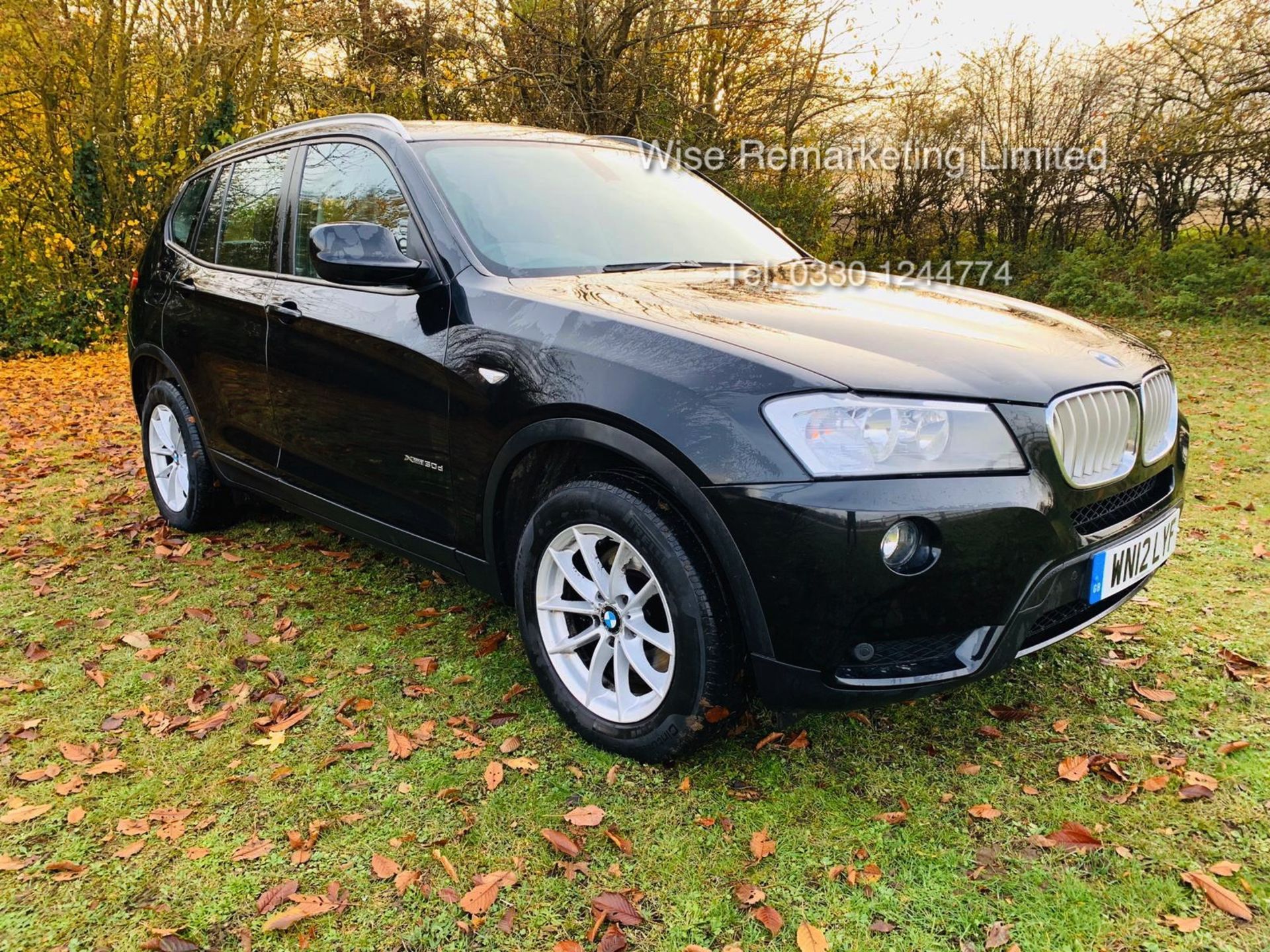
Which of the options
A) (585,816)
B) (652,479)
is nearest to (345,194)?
(652,479)

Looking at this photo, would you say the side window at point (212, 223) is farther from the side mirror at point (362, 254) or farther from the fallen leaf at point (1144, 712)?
the fallen leaf at point (1144, 712)

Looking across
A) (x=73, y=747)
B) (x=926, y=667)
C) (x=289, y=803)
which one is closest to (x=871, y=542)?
(x=926, y=667)

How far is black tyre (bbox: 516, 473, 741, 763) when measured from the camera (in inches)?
89.4

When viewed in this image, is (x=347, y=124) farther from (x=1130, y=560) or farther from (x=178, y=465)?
(x=1130, y=560)

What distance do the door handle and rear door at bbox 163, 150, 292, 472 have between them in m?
0.08

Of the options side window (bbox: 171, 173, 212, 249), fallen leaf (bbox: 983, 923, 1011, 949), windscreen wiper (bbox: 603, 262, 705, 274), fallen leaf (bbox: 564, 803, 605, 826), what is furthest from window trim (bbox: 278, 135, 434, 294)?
fallen leaf (bbox: 983, 923, 1011, 949)

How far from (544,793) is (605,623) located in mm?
483

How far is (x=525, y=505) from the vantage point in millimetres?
2727

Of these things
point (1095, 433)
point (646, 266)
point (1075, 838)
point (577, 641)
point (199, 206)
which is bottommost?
point (1075, 838)

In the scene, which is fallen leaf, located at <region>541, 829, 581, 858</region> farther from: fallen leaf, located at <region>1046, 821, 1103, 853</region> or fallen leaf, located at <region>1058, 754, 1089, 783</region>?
fallen leaf, located at <region>1058, 754, 1089, 783</region>

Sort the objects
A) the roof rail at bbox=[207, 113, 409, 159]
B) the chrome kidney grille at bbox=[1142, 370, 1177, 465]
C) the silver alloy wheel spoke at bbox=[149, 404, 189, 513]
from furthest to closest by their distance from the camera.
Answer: the silver alloy wheel spoke at bbox=[149, 404, 189, 513] → the roof rail at bbox=[207, 113, 409, 159] → the chrome kidney grille at bbox=[1142, 370, 1177, 465]

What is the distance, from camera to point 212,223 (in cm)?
419

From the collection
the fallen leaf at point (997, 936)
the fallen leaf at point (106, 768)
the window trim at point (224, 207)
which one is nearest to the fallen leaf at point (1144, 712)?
the fallen leaf at point (997, 936)

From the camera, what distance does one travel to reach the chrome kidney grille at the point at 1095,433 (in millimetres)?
2238
